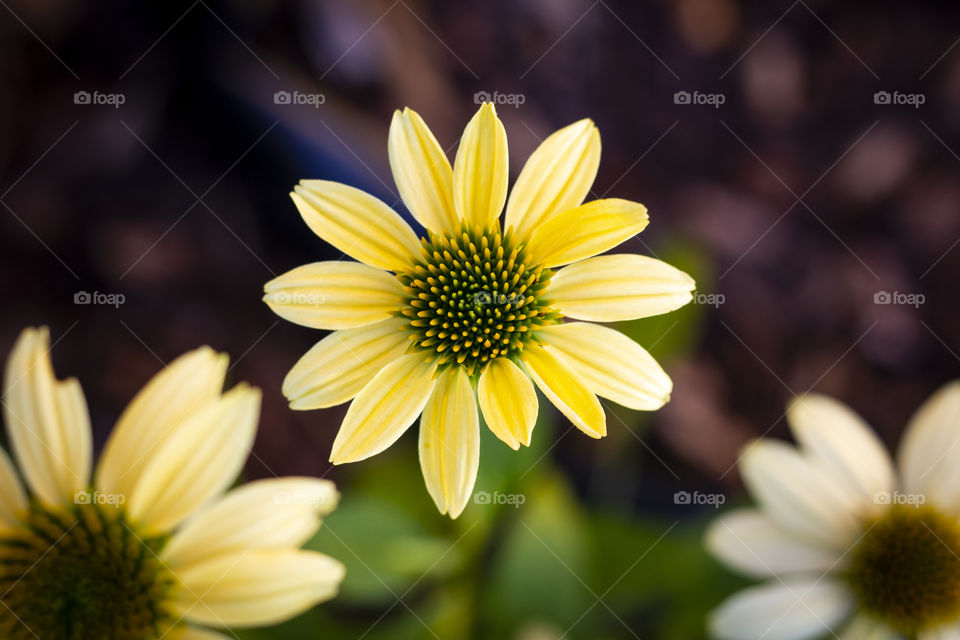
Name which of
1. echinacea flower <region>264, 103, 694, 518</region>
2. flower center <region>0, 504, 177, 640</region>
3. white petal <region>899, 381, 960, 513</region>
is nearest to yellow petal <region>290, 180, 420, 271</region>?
echinacea flower <region>264, 103, 694, 518</region>

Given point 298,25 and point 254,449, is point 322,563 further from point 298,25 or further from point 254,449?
point 298,25

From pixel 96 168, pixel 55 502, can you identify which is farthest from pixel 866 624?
pixel 96 168

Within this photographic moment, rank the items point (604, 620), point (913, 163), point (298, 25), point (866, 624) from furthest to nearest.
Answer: point (913, 163) → point (298, 25) → point (604, 620) → point (866, 624)

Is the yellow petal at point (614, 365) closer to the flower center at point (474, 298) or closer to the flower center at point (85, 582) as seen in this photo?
the flower center at point (474, 298)

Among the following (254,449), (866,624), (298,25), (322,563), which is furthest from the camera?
(298,25)

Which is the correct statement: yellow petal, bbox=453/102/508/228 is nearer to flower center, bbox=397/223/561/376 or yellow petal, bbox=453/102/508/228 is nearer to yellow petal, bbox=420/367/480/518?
flower center, bbox=397/223/561/376

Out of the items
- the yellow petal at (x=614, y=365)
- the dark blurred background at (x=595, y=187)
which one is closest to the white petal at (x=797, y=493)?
the dark blurred background at (x=595, y=187)

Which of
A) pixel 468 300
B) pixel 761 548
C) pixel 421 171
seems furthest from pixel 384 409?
pixel 761 548
